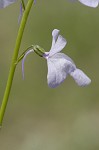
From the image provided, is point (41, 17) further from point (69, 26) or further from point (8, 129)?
point (8, 129)

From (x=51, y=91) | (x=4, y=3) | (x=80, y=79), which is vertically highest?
(x=4, y=3)

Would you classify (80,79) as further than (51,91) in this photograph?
No

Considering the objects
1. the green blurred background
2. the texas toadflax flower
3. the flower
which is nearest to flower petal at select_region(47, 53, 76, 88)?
the texas toadflax flower

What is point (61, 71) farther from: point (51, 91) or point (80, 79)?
point (51, 91)

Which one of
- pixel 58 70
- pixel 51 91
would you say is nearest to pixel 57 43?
pixel 58 70

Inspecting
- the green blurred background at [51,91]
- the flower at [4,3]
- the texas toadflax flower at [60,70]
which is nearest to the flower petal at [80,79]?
the texas toadflax flower at [60,70]

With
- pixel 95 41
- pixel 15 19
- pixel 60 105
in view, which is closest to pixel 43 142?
pixel 60 105

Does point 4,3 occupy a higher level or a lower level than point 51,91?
higher
